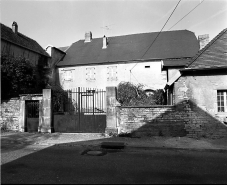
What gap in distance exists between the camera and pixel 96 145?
6.61 m

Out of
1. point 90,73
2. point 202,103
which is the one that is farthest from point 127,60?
point 202,103

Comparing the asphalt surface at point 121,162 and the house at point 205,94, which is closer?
the asphalt surface at point 121,162

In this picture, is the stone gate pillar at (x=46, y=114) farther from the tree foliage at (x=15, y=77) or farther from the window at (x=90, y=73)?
the window at (x=90, y=73)

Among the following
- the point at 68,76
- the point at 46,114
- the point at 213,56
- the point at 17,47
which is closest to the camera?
the point at 213,56

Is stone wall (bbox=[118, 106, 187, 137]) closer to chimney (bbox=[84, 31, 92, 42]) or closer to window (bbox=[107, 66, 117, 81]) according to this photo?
window (bbox=[107, 66, 117, 81])

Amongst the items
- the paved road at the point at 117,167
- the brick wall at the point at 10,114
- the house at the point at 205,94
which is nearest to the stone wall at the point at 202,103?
the house at the point at 205,94

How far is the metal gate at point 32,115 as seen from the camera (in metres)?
9.43

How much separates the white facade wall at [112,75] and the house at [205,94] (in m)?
11.1

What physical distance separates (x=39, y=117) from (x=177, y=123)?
7.24 m

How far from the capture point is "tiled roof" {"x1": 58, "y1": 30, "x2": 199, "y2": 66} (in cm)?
1958

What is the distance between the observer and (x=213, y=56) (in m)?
8.34

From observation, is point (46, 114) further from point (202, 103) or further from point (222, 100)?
point (222, 100)

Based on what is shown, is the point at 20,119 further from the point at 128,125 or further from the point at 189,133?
the point at 189,133

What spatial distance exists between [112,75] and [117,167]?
1669 centimetres
